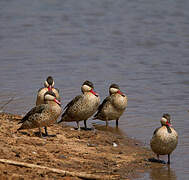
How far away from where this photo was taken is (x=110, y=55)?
18750mm

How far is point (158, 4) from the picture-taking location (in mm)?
28109

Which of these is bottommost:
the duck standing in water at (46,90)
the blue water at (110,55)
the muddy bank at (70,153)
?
the muddy bank at (70,153)

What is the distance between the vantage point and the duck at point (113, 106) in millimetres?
11969

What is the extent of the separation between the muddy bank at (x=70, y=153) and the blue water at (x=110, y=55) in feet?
1.78

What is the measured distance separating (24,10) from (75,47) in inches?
337

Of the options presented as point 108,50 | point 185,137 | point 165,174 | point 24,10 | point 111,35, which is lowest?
point 165,174

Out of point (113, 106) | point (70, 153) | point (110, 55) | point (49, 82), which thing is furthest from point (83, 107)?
point (110, 55)

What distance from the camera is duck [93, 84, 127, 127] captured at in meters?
12.0

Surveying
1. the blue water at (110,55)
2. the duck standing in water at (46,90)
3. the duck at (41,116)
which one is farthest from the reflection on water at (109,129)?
the duck at (41,116)

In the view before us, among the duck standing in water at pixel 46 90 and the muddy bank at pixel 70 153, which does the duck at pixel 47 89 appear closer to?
the duck standing in water at pixel 46 90

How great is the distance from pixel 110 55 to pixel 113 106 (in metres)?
6.90

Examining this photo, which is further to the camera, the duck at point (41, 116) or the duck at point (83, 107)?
the duck at point (83, 107)

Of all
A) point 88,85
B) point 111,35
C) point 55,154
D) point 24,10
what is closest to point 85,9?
point 24,10

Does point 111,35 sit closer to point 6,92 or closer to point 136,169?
point 6,92
